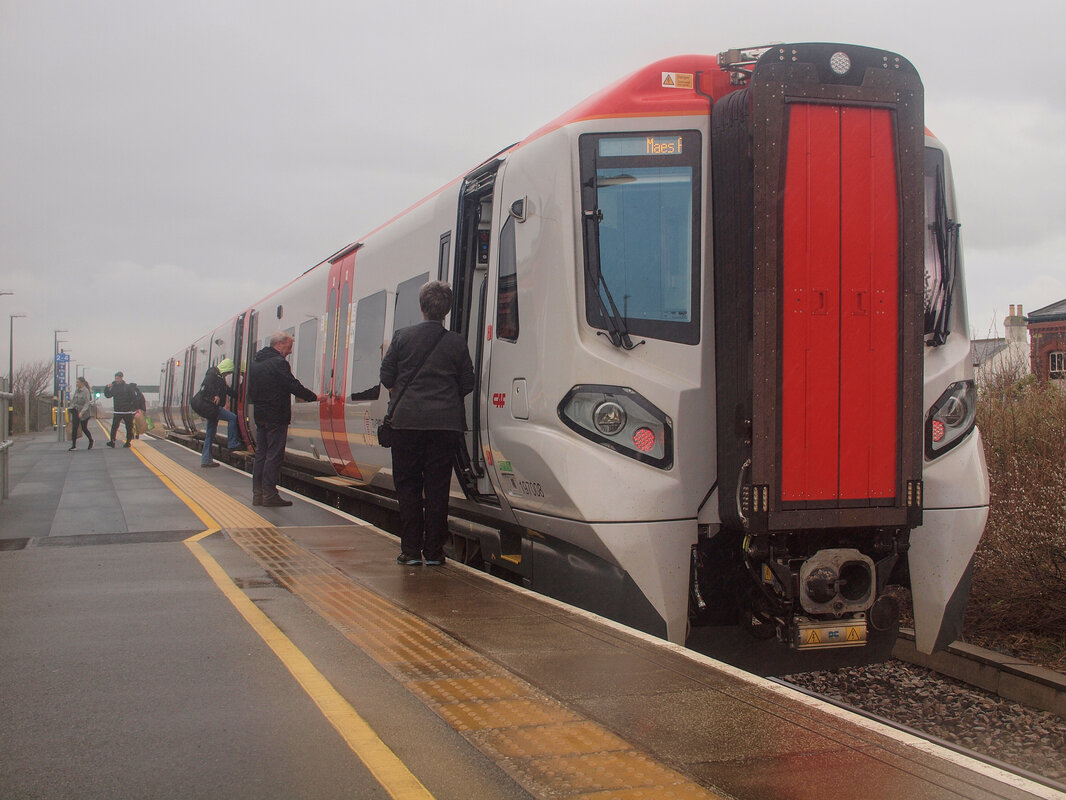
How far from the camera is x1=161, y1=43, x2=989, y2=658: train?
441 cm

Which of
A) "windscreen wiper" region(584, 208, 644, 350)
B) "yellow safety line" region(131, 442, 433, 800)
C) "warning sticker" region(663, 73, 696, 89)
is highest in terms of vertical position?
"warning sticker" region(663, 73, 696, 89)

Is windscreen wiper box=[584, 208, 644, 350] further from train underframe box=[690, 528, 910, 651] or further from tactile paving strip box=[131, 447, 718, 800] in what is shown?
tactile paving strip box=[131, 447, 718, 800]

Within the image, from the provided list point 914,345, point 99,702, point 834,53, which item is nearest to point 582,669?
point 99,702

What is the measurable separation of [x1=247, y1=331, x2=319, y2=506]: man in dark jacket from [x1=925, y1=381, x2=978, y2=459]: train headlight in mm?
6311

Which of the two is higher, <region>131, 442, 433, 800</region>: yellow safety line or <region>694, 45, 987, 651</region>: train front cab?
<region>694, 45, 987, 651</region>: train front cab

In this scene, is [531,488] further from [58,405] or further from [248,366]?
[58,405]

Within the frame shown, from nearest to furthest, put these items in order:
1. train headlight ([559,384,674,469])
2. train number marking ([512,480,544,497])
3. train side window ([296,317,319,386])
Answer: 1. train headlight ([559,384,674,469])
2. train number marking ([512,480,544,497])
3. train side window ([296,317,319,386])

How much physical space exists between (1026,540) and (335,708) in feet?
17.6

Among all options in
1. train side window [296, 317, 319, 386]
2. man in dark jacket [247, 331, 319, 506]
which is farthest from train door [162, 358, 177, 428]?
man in dark jacket [247, 331, 319, 506]

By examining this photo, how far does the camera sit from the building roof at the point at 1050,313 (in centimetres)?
3353

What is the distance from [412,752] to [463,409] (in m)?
3.12

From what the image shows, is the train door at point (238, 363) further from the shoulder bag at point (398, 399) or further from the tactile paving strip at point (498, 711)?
the tactile paving strip at point (498, 711)

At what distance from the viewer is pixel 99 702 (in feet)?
11.9

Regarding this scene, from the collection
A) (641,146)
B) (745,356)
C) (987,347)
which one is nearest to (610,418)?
(745,356)
